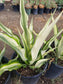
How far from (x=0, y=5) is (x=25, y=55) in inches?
76.1

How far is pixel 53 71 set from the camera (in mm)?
1128

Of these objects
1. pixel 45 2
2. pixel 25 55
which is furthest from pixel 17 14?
pixel 25 55

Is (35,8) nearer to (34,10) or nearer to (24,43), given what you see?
(34,10)

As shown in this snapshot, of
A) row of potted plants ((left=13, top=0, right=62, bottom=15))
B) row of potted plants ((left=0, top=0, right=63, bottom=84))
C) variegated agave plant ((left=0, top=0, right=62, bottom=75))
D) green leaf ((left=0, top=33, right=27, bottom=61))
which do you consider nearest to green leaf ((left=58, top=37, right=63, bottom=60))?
row of potted plants ((left=0, top=0, right=63, bottom=84))

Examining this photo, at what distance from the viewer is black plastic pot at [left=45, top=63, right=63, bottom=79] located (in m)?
1.03

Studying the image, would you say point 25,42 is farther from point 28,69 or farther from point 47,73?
point 47,73

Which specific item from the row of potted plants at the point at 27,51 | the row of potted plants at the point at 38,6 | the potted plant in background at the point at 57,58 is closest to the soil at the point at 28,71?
the row of potted plants at the point at 27,51

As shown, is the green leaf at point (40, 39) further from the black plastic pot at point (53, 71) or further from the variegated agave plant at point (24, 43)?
the black plastic pot at point (53, 71)

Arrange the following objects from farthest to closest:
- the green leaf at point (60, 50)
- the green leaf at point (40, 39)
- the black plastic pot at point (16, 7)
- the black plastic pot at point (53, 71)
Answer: the black plastic pot at point (16, 7)
the black plastic pot at point (53, 71)
the green leaf at point (60, 50)
the green leaf at point (40, 39)

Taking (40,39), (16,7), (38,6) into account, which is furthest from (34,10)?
(40,39)

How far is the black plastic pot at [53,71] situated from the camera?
103 cm

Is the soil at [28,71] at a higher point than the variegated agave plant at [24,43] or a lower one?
lower

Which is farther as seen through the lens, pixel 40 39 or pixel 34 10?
pixel 34 10

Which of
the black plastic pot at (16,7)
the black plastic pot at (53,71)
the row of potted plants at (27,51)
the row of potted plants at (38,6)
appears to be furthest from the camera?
the black plastic pot at (16,7)
